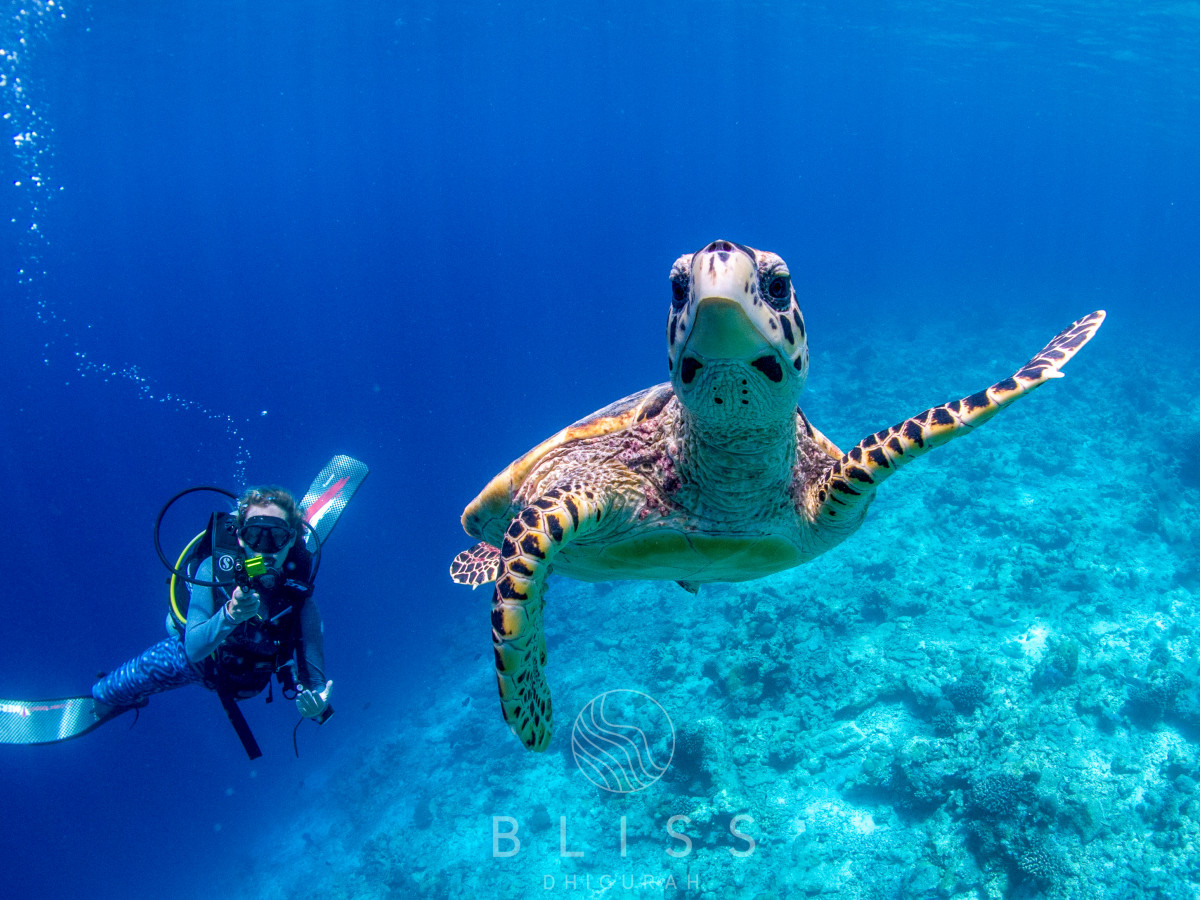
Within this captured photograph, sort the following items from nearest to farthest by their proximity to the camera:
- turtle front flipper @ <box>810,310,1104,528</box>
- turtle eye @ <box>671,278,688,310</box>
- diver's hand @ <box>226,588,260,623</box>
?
turtle eye @ <box>671,278,688,310</box>, turtle front flipper @ <box>810,310,1104,528</box>, diver's hand @ <box>226,588,260,623</box>

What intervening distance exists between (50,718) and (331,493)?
321cm

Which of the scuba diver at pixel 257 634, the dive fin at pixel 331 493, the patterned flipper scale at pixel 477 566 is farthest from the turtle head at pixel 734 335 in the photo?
the dive fin at pixel 331 493

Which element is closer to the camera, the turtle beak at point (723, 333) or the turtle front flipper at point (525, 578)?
the turtle beak at point (723, 333)

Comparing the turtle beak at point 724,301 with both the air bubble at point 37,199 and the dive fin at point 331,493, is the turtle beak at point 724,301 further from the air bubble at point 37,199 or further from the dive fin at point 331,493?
the air bubble at point 37,199

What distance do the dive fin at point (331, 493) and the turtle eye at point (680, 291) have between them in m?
5.92

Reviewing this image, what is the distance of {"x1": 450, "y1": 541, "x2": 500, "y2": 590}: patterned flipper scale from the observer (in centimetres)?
415

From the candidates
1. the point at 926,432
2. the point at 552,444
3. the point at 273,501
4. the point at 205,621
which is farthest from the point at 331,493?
the point at 926,432

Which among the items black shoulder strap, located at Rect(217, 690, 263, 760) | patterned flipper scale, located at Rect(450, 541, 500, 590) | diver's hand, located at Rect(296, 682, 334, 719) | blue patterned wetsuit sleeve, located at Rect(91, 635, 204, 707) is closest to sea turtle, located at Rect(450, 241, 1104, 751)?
patterned flipper scale, located at Rect(450, 541, 500, 590)

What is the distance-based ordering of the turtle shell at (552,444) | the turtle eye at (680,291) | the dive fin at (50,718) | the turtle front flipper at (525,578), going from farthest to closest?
the dive fin at (50,718), the turtle shell at (552,444), the turtle front flipper at (525,578), the turtle eye at (680,291)

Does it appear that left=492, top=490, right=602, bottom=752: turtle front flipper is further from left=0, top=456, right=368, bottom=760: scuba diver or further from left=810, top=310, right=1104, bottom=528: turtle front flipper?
left=0, top=456, right=368, bottom=760: scuba diver

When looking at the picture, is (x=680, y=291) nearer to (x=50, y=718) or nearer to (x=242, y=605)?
→ (x=242, y=605)

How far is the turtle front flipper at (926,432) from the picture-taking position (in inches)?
93.0

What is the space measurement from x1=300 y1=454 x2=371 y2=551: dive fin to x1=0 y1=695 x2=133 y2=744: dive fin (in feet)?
7.76

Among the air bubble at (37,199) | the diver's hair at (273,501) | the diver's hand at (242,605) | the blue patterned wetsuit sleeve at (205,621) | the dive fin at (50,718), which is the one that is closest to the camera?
the diver's hand at (242,605)
